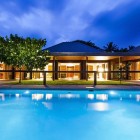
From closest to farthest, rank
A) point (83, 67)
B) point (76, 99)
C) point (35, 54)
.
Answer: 1. point (76, 99)
2. point (35, 54)
3. point (83, 67)

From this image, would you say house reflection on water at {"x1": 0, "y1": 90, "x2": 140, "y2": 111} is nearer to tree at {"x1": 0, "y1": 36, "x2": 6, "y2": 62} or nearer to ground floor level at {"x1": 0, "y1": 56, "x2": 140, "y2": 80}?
tree at {"x1": 0, "y1": 36, "x2": 6, "y2": 62}

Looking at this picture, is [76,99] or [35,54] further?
[35,54]

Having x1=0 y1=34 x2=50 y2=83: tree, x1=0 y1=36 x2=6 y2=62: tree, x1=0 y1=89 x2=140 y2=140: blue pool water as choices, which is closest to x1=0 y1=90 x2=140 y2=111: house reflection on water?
x1=0 y1=89 x2=140 y2=140: blue pool water

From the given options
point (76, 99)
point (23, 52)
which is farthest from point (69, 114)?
point (23, 52)

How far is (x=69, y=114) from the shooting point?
28.2 feet

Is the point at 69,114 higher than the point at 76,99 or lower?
lower

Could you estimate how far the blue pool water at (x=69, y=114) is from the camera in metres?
6.16

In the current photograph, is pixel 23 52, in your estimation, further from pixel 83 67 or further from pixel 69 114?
pixel 83 67

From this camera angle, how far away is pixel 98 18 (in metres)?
80.9

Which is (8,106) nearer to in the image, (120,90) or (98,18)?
(120,90)

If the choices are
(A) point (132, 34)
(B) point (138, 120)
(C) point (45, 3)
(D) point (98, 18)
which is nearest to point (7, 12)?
(C) point (45, 3)

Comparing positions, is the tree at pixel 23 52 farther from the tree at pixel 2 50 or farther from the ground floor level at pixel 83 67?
the ground floor level at pixel 83 67

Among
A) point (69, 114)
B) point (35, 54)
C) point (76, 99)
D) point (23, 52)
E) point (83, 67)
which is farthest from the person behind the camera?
point (83, 67)

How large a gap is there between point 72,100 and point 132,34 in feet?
332
